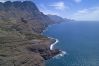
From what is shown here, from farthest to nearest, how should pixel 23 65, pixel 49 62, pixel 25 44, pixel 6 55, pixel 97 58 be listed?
pixel 25 44 < pixel 97 58 < pixel 49 62 < pixel 6 55 < pixel 23 65

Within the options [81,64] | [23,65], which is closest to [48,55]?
[81,64]

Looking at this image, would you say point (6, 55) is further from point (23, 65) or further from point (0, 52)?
point (23, 65)

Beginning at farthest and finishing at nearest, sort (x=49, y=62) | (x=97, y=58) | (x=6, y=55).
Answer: (x=97, y=58), (x=49, y=62), (x=6, y=55)

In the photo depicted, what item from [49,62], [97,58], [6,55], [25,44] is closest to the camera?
[6,55]

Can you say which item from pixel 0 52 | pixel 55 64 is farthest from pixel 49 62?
pixel 0 52

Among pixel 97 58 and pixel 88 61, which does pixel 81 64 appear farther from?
pixel 97 58

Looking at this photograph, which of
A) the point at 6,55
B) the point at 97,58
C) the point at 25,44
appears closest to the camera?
the point at 6,55

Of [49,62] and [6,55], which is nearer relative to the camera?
[6,55]

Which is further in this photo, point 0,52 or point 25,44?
point 25,44
